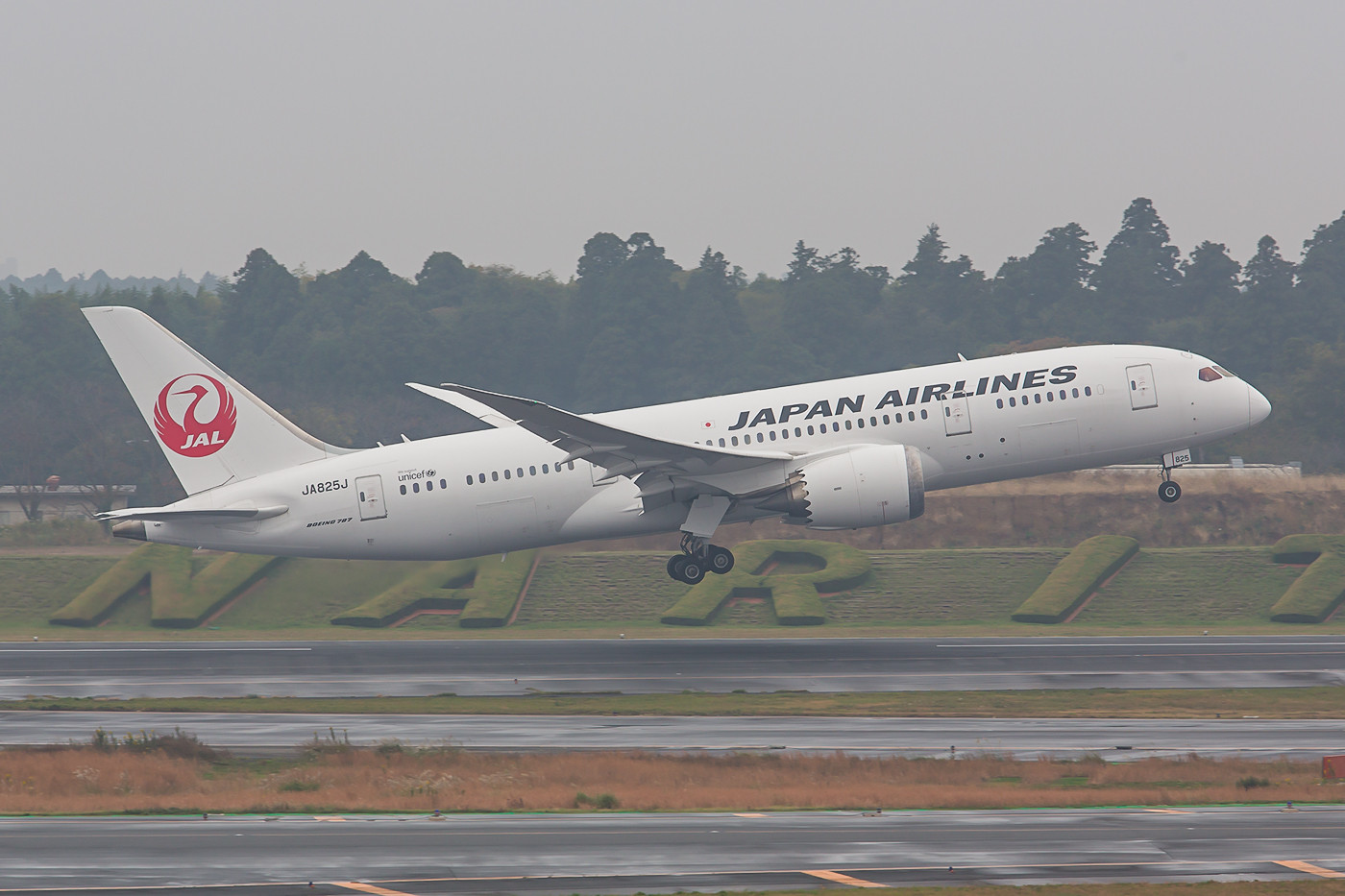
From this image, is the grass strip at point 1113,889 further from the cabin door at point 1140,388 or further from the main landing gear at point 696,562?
the main landing gear at point 696,562

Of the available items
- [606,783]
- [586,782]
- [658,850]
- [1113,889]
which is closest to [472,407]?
[586,782]

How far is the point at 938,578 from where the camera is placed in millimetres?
60844

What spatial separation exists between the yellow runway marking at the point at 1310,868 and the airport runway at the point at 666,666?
19349mm

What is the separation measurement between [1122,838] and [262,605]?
43.7 metres

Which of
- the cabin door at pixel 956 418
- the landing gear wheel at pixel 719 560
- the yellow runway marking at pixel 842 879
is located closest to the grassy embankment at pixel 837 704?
the landing gear wheel at pixel 719 560

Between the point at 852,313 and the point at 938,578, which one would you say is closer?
the point at 938,578

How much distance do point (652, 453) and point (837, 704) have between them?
29.8 feet

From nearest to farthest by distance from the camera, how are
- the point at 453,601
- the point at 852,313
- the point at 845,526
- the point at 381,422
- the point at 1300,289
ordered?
the point at 845,526
the point at 453,601
the point at 381,422
the point at 1300,289
the point at 852,313

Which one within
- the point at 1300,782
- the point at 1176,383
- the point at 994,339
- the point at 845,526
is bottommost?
the point at 1300,782

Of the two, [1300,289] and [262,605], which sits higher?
[1300,289]

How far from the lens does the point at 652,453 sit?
41719 mm

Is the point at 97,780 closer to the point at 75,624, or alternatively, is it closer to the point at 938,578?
the point at 75,624

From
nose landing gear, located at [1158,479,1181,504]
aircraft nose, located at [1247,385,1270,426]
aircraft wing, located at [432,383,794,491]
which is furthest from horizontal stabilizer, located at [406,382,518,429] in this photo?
aircraft nose, located at [1247,385,1270,426]

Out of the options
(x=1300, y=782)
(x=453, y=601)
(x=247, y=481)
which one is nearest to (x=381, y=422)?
(x=453, y=601)
